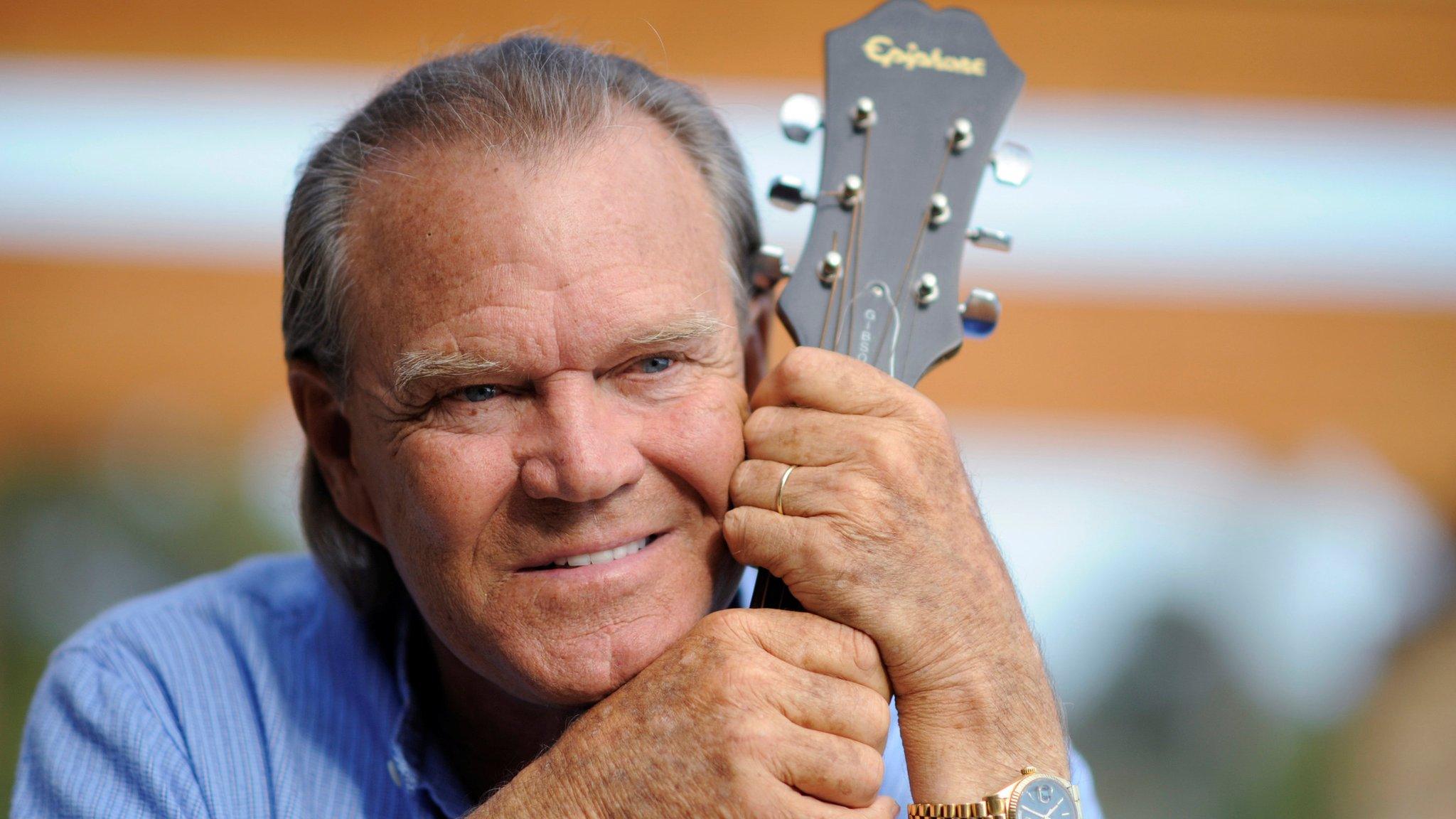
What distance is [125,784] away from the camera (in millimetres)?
2070

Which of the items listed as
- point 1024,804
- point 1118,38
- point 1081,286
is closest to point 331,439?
point 1024,804

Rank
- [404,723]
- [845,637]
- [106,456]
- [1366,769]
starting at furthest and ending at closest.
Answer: [106,456]
[1366,769]
[404,723]
[845,637]

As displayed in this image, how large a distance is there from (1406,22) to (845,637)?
7662 millimetres

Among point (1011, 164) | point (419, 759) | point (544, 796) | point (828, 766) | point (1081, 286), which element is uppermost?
point (1011, 164)

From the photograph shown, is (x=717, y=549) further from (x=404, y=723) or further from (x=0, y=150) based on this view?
(x=0, y=150)

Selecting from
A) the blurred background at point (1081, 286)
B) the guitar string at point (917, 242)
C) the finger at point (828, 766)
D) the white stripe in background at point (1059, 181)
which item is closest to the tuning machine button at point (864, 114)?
the guitar string at point (917, 242)

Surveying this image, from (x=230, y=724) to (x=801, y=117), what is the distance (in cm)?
155

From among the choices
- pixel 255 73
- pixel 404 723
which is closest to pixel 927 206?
pixel 404 723

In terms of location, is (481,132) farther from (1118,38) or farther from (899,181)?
(1118,38)

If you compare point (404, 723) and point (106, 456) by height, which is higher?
point (404, 723)

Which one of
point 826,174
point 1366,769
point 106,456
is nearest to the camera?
point 826,174

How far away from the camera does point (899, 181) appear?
2.09 metres

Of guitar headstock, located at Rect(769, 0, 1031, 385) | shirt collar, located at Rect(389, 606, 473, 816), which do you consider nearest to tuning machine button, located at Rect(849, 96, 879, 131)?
guitar headstock, located at Rect(769, 0, 1031, 385)

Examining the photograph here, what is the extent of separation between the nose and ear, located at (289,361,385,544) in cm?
57
